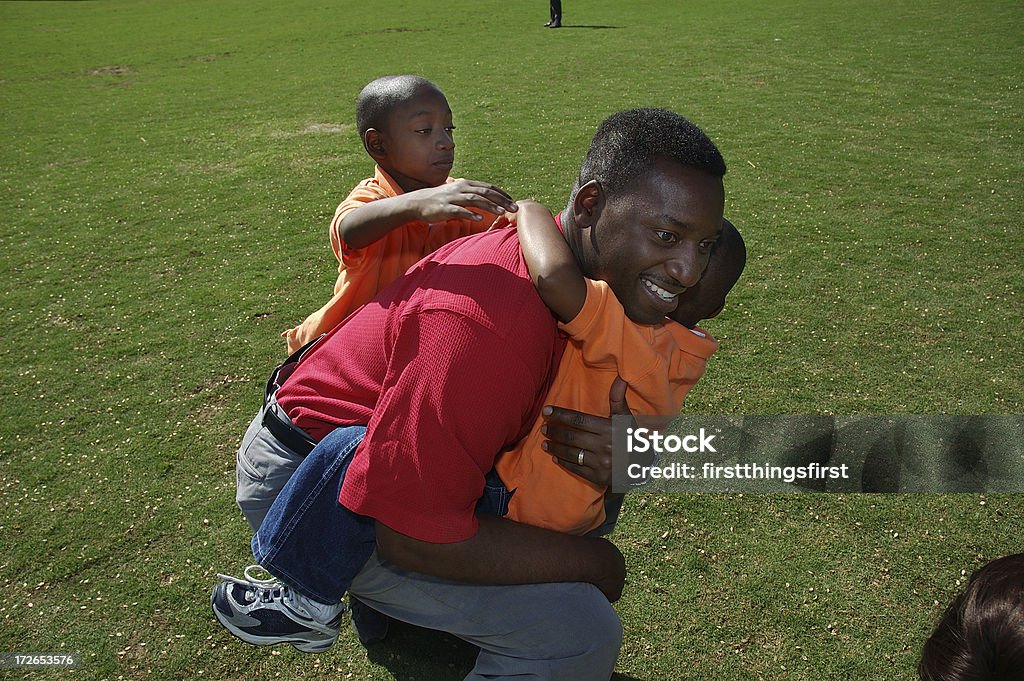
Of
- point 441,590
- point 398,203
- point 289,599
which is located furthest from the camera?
point 398,203

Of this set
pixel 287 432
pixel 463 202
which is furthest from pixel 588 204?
pixel 287 432

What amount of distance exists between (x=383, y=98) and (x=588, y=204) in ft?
6.26

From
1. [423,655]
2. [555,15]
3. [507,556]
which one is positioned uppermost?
[555,15]

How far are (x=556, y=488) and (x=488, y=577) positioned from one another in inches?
13.8

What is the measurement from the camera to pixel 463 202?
261 cm

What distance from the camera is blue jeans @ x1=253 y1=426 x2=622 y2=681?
8.04ft

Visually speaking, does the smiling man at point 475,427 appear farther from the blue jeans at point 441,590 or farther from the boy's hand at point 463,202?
the boy's hand at point 463,202

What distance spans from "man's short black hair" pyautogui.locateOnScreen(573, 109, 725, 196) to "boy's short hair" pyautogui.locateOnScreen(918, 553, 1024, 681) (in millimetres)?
1208

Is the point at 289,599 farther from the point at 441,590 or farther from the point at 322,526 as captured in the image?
the point at 441,590

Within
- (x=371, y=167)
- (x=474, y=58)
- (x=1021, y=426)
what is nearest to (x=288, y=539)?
(x=1021, y=426)

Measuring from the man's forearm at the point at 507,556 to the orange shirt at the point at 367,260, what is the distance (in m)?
1.31

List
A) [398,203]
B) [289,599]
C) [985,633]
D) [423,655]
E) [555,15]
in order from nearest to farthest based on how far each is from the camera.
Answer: [985,633] < [289,599] < [398,203] < [423,655] < [555,15]

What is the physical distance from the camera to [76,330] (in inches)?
240

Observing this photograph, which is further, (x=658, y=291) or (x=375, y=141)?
(x=375, y=141)
